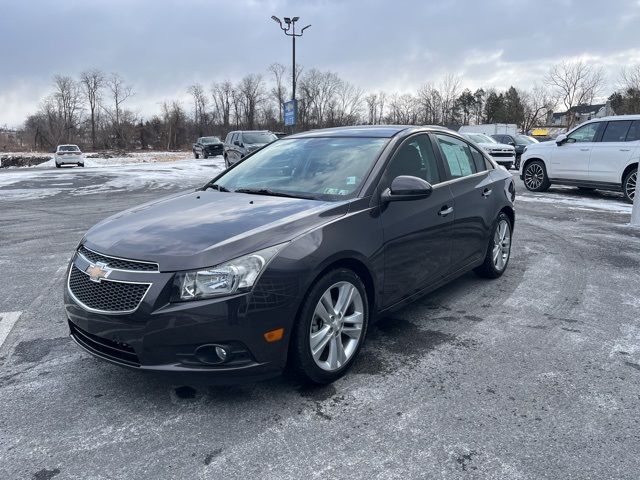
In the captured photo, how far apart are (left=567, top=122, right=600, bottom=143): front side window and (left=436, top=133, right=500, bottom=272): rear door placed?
28.0 ft

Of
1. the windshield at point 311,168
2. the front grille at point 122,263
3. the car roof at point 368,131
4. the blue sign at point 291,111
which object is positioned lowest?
the front grille at point 122,263

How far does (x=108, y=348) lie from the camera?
9.65 feet

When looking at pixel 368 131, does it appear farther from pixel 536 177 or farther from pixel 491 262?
pixel 536 177

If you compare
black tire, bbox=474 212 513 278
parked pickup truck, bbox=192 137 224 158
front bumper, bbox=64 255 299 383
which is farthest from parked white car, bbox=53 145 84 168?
front bumper, bbox=64 255 299 383

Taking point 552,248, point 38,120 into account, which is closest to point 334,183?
point 552,248

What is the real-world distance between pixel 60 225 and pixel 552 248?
8.20 meters

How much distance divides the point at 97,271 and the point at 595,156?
12.2m

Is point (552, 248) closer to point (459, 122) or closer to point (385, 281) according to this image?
point (385, 281)

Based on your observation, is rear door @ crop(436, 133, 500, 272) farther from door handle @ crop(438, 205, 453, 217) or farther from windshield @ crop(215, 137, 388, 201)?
windshield @ crop(215, 137, 388, 201)

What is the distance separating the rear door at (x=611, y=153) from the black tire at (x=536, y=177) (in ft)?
5.20

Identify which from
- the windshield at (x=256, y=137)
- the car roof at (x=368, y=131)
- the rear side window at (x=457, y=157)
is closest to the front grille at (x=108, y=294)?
the car roof at (x=368, y=131)

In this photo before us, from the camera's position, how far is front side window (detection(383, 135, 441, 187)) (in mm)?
3900

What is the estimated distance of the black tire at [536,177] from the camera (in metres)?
13.8

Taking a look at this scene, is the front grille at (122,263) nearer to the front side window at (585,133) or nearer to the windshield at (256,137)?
the front side window at (585,133)
